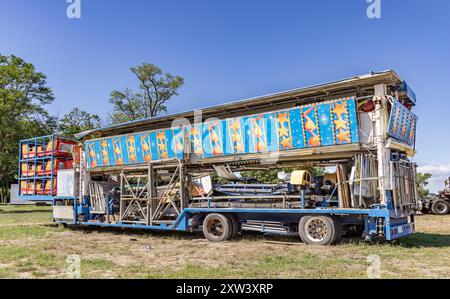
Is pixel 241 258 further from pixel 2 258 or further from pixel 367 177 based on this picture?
pixel 2 258

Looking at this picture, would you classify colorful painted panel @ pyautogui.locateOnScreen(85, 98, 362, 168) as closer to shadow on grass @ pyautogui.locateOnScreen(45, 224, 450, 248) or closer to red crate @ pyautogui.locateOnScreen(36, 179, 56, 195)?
shadow on grass @ pyautogui.locateOnScreen(45, 224, 450, 248)

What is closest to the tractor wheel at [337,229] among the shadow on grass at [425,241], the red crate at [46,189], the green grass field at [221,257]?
the green grass field at [221,257]

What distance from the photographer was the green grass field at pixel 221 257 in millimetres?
7977

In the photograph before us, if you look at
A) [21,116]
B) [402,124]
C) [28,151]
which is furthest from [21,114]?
[402,124]

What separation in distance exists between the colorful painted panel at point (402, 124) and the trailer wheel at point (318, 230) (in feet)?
9.82

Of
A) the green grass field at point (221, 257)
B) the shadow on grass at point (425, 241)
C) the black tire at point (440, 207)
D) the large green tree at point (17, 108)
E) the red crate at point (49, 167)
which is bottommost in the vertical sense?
the shadow on grass at point (425, 241)

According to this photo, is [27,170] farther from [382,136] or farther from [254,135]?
[382,136]

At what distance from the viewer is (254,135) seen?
12891mm

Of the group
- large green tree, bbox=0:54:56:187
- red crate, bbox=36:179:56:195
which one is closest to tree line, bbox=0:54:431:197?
large green tree, bbox=0:54:56:187

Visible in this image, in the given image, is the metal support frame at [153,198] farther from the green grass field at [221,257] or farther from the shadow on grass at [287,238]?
the green grass field at [221,257]

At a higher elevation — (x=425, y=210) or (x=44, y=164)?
(x=44, y=164)

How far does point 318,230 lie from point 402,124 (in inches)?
158

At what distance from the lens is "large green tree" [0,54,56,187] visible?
34.2 m

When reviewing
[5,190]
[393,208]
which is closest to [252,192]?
[393,208]
